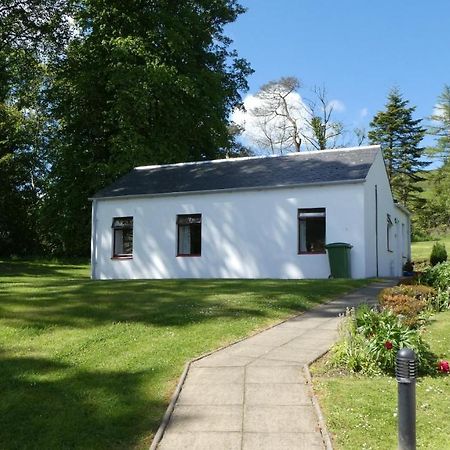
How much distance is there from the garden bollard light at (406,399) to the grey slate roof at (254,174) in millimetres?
15539

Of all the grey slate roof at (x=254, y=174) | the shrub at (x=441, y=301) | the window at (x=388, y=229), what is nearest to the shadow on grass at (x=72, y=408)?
→ the shrub at (x=441, y=301)

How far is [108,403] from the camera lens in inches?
221

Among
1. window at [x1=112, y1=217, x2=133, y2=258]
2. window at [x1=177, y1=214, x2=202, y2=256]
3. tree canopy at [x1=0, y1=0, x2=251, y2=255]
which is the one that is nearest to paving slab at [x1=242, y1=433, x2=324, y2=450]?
window at [x1=177, y1=214, x2=202, y2=256]

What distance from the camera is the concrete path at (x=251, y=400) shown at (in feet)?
15.2

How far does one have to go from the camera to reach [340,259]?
18.8 metres

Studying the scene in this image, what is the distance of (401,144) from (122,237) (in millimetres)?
42597

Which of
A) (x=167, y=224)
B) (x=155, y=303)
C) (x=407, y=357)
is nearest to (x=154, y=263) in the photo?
(x=167, y=224)

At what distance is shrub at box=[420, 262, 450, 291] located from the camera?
12.8 metres

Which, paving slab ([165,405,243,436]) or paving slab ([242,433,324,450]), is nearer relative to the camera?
paving slab ([242,433,324,450])

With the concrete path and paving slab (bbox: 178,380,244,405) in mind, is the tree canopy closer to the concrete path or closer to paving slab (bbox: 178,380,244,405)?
the concrete path

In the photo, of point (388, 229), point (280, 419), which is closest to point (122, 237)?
point (388, 229)

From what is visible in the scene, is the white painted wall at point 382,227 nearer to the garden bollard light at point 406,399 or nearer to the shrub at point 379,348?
the shrub at point 379,348

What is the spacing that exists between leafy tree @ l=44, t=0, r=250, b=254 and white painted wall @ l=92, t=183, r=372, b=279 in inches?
262

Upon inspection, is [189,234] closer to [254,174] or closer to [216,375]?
[254,174]
